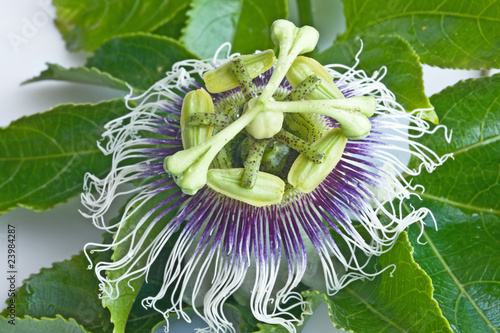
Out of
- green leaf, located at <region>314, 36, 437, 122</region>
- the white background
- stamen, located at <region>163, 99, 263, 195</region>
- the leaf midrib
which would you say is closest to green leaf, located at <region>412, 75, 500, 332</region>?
the leaf midrib

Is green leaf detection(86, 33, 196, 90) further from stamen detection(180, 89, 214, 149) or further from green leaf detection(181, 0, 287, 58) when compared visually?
stamen detection(180, 89, 214, 149)

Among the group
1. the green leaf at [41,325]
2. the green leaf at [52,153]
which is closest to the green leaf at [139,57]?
the green leaf at [52,153]

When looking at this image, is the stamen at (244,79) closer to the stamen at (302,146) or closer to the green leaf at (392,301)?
the stamen at (302,146)

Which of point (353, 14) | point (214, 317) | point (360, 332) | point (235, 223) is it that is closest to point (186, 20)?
point (353, 14)

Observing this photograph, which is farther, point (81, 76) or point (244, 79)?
point (81, 76)

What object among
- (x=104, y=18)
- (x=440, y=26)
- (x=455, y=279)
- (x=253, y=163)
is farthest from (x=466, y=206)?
(x=104, y=18)

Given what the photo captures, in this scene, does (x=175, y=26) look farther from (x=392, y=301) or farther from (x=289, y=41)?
(x=392, y=301)
